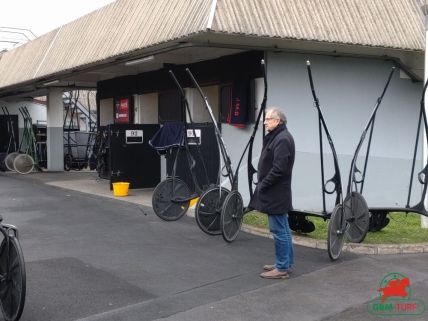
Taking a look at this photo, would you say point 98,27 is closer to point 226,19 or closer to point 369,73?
point 226,19

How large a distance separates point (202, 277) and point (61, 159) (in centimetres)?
1593

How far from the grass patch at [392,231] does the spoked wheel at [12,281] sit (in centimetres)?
488

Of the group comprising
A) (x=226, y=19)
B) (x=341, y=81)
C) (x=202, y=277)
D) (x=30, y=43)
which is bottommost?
(x=202, y=277)

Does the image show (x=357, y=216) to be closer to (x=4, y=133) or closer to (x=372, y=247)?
(x=372, y=247)

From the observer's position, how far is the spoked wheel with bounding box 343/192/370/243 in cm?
778

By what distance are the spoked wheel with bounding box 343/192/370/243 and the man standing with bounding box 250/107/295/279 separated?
153 cm

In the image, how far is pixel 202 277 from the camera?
261 inches

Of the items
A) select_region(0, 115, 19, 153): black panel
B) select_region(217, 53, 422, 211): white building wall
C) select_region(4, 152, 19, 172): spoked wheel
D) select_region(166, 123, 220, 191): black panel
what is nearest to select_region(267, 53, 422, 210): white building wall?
select_region(217, 53, 422, 211): white building wall

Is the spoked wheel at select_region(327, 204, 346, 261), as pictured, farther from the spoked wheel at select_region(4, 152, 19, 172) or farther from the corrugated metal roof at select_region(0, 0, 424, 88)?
the spoked wheel at select_region(4, 152, 19, 172)

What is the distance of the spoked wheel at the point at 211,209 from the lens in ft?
27.3

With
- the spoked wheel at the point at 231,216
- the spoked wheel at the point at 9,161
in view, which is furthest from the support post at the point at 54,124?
the spoked wheel at the point at 231,216

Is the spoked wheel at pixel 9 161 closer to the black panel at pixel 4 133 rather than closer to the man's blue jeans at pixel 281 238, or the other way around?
the black panel at pixel 4 133

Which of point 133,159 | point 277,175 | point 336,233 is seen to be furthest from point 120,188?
point 277,175

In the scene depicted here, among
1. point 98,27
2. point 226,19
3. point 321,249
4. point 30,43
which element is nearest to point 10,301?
point 321,249
